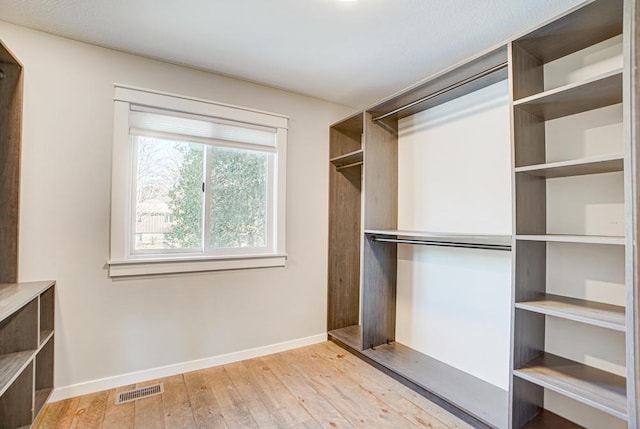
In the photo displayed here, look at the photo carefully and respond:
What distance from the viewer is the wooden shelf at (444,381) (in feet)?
6.24

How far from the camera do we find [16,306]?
1.54 metres

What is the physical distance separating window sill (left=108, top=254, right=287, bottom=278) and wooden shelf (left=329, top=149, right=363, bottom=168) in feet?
3.69

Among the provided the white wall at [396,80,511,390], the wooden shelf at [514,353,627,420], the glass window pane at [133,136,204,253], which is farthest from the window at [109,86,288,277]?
the wooden shelf at [514,353,627,420]

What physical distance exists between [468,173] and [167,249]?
8.22 feet

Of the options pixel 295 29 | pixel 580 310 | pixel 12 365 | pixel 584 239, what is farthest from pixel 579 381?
pixel 12 365

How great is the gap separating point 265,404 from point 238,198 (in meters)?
1.68

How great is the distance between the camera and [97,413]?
6.56ft

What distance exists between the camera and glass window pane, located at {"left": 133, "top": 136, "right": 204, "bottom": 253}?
2455mm

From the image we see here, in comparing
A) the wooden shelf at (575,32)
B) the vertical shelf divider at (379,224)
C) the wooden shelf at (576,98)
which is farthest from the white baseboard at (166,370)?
the wooden shelf at (575,32)

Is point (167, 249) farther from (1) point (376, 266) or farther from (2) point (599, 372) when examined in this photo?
(2) point (599, 372)

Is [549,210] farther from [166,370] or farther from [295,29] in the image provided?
[166,370]

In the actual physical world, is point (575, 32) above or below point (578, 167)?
above

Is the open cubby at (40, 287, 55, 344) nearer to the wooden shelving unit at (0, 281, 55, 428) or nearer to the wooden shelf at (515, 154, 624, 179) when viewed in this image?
the wooden shelving unit at (0, 281, 55, 428)

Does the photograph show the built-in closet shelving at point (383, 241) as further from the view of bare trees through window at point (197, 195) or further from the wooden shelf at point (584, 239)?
the view of bare trees through window at point (197, 195)
